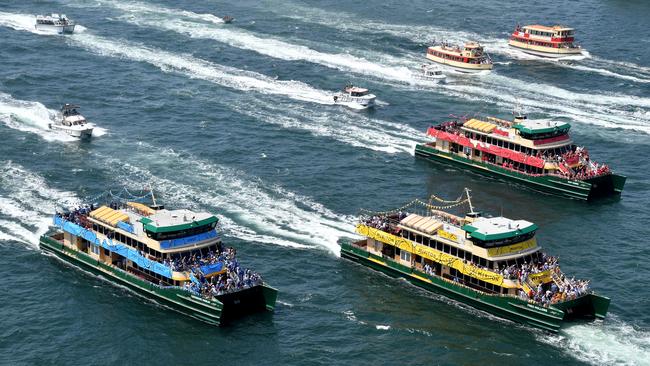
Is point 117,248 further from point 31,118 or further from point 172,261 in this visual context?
point 31,118

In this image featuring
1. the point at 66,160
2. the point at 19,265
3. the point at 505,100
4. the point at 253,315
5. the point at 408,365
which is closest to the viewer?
the point at 408,365

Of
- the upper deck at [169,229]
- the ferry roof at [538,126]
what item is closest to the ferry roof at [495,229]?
the upper deck at [169,229]

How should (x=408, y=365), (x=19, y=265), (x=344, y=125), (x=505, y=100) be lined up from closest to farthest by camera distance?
1. (x=408, y=365)
2. (x=19, y=265)
3. (x=344, y=125)
4. (x=505, y=100)

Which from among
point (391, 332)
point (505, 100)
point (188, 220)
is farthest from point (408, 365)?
point (505, 100)

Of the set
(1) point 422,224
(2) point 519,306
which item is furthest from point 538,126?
(2) point 519,306

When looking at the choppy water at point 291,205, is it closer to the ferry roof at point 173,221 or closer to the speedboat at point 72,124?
the speedboat at point 72,124

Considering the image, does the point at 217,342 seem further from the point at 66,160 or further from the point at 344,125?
the point at 344,125

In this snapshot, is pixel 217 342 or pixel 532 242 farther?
pixel 532 242
